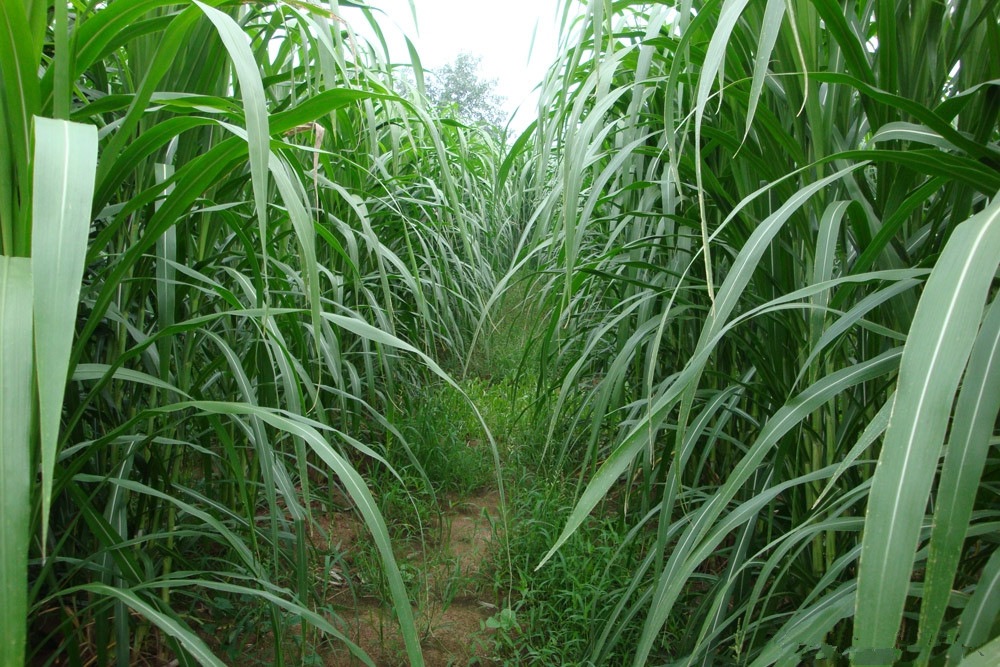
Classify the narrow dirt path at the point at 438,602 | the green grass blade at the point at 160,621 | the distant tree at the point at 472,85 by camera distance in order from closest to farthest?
the green grass blade at the point at 160,621 < the narrow dirt path at the point at 438,602 < the distant tree at the point at 472,85

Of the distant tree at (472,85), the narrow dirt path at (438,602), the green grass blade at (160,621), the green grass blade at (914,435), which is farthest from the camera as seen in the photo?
the distant tree at (472,85)

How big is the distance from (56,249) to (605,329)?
84 cm

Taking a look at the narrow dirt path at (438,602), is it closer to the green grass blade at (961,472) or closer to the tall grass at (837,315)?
the tall grass at (837,315)

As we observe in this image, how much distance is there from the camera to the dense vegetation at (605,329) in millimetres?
352

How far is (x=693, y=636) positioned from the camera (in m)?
0.93

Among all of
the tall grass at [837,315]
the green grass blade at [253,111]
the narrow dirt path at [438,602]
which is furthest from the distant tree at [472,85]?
the green grass blade at [253,111]

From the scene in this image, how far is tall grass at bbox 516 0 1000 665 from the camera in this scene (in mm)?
321

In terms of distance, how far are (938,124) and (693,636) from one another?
2.37 ft

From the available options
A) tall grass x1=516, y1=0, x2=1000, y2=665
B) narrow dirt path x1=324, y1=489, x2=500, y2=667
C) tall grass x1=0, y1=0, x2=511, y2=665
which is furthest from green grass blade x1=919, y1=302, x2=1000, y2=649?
narrow dirt path x1=324, y1=489, x2=500, y2=667

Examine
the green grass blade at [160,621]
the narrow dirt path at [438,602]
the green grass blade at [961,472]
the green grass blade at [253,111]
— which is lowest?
the narrow dirt path at [438,602]

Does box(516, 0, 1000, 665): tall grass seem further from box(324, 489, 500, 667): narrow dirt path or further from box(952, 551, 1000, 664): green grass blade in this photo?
box(324, 489, 500, 667): narrow dirt path

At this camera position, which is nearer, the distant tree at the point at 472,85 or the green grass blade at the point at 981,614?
the green grass blade at the point at 981,614

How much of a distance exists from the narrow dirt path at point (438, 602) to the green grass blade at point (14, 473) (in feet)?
2.08

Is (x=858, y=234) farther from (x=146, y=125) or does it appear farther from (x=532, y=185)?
(x=532, y=185)
